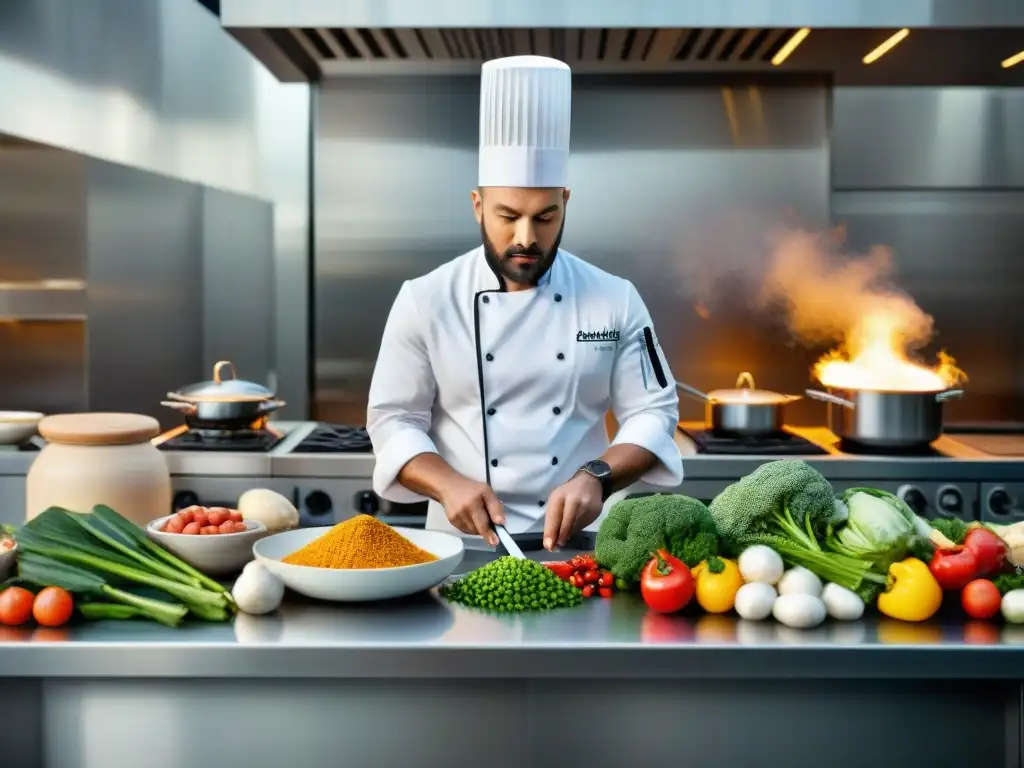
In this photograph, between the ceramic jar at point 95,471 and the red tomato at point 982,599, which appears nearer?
the red tomato at point 982,599

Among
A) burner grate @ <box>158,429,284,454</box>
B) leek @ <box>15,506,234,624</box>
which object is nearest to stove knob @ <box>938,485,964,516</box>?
burner grate @ <box>158,429,284,454</box>

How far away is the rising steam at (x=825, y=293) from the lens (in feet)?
13.6

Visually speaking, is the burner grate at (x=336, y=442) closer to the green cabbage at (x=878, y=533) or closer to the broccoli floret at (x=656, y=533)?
the broccoli floret at (x=656, y=533)

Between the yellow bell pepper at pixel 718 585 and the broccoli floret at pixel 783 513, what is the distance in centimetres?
8

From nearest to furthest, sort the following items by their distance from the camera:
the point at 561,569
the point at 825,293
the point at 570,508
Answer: the point at 561,569
the point at 570,508
the point at 825,293

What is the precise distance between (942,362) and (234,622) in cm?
326

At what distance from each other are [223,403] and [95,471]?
1.29m

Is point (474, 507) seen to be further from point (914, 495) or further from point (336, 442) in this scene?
point (914, 495)

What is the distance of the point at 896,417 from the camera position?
3.41 meters

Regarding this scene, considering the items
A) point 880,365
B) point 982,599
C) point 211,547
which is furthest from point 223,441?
point 982,599

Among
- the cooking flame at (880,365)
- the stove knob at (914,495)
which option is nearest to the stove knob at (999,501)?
the stove knob at (914,495)

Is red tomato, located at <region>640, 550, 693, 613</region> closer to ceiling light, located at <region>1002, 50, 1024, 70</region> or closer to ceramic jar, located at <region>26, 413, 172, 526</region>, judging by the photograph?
ceramic jar, located at <region>26, 413, 172, 526</region>

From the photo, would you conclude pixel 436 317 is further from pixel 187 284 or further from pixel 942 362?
pixel 942 362

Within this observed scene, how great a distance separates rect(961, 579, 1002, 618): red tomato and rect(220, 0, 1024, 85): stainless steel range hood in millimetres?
2015
